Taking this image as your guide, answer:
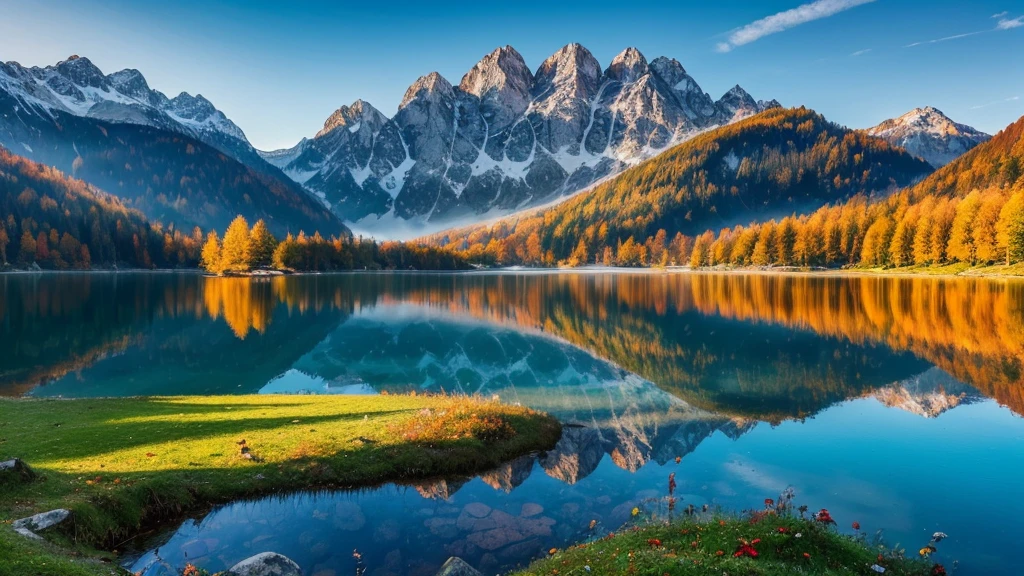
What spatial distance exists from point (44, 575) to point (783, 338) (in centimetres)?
5355

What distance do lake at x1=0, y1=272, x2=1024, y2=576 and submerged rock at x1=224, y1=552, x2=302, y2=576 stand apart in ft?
5.93

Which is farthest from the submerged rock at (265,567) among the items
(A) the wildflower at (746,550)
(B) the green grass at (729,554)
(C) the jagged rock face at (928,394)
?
(C) the jagged rock face at (928,394)

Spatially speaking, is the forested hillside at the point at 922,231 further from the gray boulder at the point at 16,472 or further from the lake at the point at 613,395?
the gray boulder at the point at 16,472

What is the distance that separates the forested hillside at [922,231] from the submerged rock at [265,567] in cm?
14107

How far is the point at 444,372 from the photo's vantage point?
41.6 metres

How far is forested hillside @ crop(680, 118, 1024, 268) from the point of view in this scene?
367 ft

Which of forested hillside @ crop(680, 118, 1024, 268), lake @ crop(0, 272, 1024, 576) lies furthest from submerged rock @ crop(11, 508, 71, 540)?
forested hillside @ crop(680, 118, 1024, 268)

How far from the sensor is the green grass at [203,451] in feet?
44.3

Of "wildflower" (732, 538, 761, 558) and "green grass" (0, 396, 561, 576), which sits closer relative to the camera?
"wildflower" (732, 538, 761, 558)

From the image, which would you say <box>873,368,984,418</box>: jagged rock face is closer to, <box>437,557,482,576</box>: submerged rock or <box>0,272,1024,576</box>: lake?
<box>0,272,1024,576</box>: lake

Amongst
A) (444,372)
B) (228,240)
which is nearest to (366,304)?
(444,372)

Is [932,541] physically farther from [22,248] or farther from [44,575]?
[22,248]

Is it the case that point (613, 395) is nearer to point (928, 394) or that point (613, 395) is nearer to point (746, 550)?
point (928, 394)

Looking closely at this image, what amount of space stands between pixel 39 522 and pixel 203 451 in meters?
6.77
